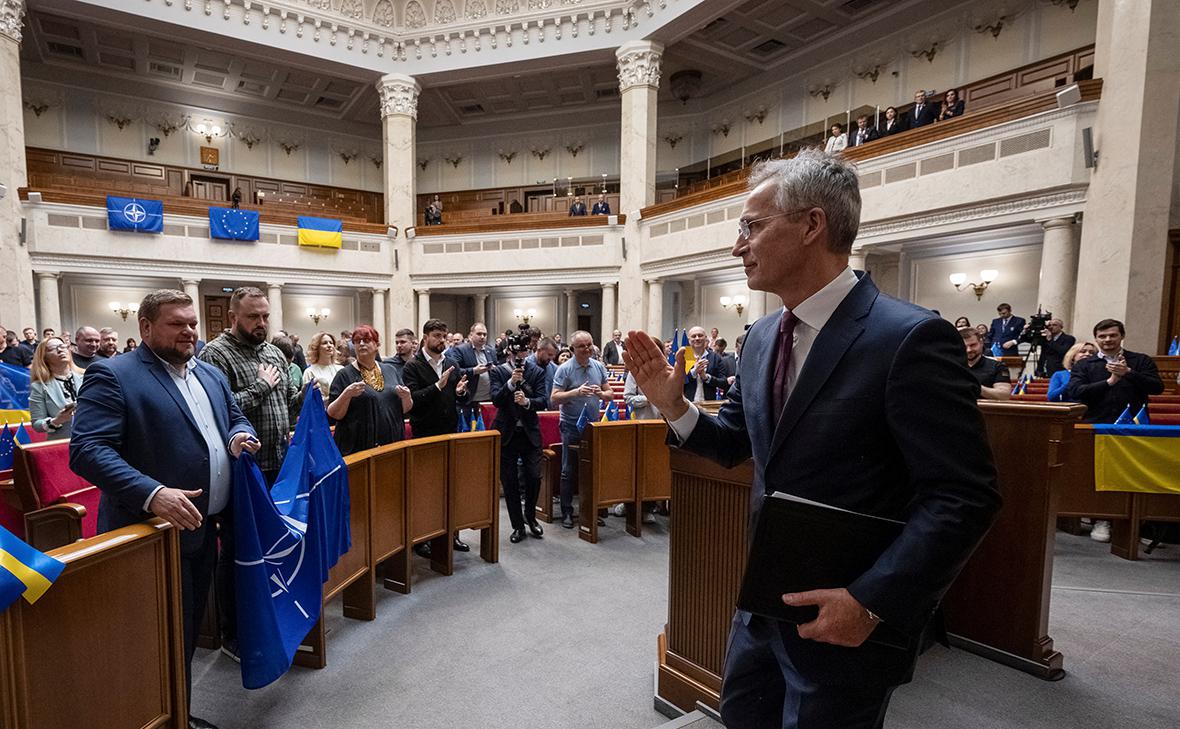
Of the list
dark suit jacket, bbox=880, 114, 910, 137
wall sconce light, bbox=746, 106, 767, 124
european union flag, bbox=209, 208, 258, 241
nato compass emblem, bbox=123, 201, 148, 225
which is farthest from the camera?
wall sconce light, bbox=746, 106, 767, 124

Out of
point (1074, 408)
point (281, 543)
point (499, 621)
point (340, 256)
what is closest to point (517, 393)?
point (499, 621)

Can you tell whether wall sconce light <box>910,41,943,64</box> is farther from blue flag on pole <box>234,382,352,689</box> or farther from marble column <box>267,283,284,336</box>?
marble column <box>267,283,284,336</box>

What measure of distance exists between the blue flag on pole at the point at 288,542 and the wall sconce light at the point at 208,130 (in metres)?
19.3

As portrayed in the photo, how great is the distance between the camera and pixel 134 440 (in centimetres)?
211

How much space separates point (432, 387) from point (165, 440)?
202 cm

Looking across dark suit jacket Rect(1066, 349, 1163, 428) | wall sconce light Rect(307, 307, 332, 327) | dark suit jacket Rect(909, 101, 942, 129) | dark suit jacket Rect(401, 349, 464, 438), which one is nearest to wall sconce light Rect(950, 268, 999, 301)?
dark suit jacket Rect(909, 101, 942, 129)

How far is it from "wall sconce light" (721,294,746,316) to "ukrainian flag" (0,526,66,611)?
14.0 meters

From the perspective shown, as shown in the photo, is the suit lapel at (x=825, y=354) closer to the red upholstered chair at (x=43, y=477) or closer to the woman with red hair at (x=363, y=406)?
the woman with red hair at (x=363, y=406)

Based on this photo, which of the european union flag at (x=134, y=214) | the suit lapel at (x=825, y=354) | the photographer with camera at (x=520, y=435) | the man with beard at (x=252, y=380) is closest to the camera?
the suit lapel at (x=825, y=354)

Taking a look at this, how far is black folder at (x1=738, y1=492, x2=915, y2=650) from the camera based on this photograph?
1.06 metres

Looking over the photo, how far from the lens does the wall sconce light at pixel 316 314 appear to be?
1711cm

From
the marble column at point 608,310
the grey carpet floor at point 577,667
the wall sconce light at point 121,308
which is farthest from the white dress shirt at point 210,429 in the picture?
the wall sconce light at point 121,308

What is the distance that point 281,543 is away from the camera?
7.96 ft

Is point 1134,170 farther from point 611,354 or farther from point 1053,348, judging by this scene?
point 611,354
